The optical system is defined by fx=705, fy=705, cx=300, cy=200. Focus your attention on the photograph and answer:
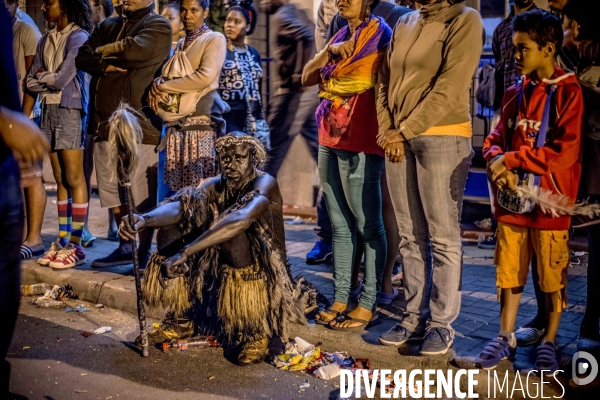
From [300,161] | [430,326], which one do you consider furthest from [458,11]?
[300,161]

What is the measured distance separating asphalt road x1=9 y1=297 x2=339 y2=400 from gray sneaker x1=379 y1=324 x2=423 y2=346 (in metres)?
0.46

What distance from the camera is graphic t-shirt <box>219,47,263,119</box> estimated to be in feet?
22.4

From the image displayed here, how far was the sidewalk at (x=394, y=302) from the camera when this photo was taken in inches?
172

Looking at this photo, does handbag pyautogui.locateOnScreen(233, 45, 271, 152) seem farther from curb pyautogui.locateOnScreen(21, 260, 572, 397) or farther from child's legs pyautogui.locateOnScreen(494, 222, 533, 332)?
child's legs pyautogui.locateOnScreen(494, 222, 533, 332)

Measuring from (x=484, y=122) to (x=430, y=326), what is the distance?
4369mm

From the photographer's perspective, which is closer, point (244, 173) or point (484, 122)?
point (244, 173)

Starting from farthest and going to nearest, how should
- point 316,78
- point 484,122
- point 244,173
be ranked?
point 484,122, point 316,78, point 244,173

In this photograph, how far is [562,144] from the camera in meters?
3.77

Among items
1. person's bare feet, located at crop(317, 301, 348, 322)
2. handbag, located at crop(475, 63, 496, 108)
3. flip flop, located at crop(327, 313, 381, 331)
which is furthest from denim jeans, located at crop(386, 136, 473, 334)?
handbag, located at crop(475, 63, 496, 108)

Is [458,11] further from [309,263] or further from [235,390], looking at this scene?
[309,263]

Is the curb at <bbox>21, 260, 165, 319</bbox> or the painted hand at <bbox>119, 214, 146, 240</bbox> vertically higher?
the painted hand at <bbox>119, 214, 146, 240</bbox>

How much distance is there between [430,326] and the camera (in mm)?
4320

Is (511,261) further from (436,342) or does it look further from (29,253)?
(29,253)

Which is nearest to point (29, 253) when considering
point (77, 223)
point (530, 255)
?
point (77, 223)
